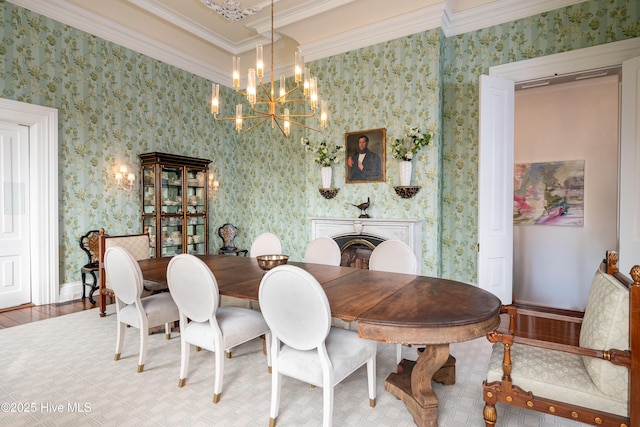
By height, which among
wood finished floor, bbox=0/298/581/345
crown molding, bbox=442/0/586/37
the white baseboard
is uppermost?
crown molding, bbox=442/0/586/37

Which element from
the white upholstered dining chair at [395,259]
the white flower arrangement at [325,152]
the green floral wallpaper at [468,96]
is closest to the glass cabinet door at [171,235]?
the white flower arrangement at [325,152]

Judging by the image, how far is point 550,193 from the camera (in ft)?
15.8

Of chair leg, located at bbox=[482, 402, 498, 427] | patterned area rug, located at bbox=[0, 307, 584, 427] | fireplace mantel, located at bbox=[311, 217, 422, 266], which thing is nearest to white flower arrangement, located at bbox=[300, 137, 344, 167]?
fireplace mantel, located at bbox=[311, 217, 422, 266]

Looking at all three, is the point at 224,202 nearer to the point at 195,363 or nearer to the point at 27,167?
the point at 27,167

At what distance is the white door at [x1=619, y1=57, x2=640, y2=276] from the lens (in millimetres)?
3049

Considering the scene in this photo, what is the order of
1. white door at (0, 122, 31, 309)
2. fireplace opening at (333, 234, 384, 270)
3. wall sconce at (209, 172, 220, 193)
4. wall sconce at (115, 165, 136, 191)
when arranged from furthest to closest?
wall sconce at (209, 172, 220, 193) < wall sconce at (115, 165, 136, 191) < fireplace opening at (333, 234, 384, 270) < white door at (0, 122, 31, 309)

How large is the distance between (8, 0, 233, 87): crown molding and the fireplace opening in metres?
3.84

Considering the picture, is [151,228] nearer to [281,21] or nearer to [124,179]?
[124,179]

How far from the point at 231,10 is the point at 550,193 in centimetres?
505

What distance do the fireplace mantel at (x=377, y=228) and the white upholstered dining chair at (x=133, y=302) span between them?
8.55 ft

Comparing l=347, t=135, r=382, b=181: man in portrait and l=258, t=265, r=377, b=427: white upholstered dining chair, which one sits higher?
l=347, t=135, r=382, b=181: man in portrait

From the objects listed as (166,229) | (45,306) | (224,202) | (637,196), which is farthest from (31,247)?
(637,196)

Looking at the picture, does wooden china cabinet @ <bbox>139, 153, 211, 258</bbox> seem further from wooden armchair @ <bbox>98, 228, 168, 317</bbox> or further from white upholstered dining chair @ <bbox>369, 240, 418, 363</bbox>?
white upholstered dining chair @ <bbox>369, 240, 418, 363</bbox>

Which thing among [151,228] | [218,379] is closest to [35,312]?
[151,228]
